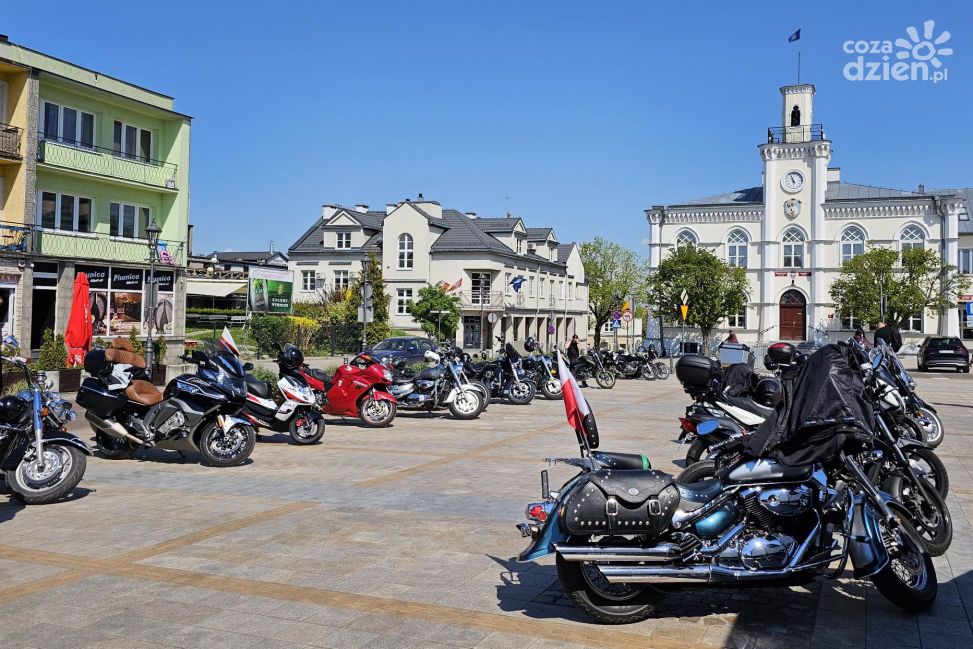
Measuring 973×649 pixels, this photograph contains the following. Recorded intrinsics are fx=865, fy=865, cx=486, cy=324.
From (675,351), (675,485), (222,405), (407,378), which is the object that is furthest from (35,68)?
(675,351)

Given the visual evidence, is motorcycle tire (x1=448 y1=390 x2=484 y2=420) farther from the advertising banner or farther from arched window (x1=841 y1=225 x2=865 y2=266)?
arched window (x1=841 y1=225 x2=865 y2=266)

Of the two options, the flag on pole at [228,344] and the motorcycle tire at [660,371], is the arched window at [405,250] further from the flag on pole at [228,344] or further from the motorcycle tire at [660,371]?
the flag on pole at [228,344]

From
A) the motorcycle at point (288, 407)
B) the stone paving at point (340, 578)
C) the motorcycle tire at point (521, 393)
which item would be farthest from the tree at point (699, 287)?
the stone paving at point (340, 578)

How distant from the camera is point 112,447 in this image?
11250 millimetres

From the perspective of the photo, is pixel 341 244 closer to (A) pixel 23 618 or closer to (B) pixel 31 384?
(B) pixel 31 384

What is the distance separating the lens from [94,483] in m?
9.59

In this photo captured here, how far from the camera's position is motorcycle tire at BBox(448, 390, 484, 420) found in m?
16.5

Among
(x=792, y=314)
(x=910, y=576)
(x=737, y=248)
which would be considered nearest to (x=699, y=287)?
(x=737, y=248)

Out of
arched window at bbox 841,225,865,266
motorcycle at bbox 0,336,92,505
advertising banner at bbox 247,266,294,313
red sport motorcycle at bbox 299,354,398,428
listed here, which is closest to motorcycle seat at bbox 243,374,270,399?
red sport motorcycle at bbox 299,354,398,428

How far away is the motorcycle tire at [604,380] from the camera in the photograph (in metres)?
25.5

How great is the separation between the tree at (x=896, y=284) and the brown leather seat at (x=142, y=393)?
47.5 m

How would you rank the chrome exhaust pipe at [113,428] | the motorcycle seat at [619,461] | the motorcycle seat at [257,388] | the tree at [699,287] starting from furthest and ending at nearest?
the tree at [699,287]
the motorcycle seat at [257,388]
the chrome exhaust pipe at [113,428]
the motorcycle seat at [619,461]

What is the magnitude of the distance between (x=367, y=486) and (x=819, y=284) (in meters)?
55.0

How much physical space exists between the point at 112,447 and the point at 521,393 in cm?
1000
